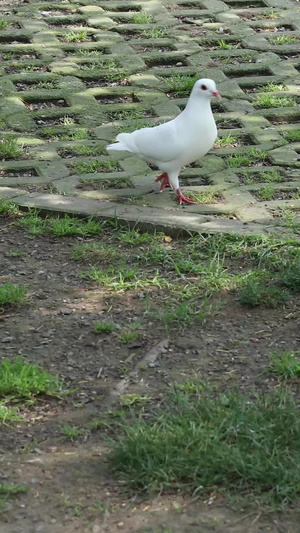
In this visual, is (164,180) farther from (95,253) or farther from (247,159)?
(95,253)

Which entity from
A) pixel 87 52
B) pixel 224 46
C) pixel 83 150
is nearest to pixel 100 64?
pixel 87 52

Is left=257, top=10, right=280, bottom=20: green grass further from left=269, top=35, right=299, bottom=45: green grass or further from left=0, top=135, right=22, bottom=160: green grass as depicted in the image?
left=0, top=135, right=22, bottom=160: green grass

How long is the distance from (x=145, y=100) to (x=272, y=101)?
2.66 feet

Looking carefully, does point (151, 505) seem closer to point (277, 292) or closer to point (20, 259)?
point (277, 292)

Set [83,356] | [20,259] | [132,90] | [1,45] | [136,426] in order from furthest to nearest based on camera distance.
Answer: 1. [1,45]
2. [132,90]
3. [20,259]
4. [83,356]
5. [136,426]

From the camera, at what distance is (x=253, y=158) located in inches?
229

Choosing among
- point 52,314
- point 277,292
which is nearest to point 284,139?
point 277,292

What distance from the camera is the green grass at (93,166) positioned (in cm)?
564

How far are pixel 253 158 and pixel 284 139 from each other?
1.11 ft

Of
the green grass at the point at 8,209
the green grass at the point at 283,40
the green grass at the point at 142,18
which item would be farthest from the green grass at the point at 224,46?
the green grass at the point at 8,209

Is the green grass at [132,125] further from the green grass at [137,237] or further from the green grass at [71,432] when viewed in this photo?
the green grass at [71,432]

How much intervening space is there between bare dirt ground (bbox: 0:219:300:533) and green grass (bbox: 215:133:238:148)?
4.44 ft

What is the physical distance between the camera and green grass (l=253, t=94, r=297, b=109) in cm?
656

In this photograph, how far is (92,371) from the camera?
12.7ft
